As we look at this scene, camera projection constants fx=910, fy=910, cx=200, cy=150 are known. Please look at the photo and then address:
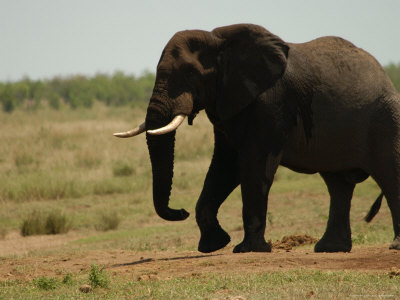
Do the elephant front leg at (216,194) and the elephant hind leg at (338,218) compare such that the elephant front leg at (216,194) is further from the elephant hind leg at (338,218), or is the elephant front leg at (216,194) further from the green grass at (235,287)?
the green grass at (235,287)

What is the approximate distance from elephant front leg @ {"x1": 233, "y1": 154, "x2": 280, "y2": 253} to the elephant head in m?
0.63

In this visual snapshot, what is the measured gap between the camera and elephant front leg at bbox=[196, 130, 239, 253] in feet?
34.3

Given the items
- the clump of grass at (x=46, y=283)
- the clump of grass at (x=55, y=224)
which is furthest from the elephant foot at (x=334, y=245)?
the clump of grass at (x=55, y=224)

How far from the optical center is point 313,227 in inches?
615

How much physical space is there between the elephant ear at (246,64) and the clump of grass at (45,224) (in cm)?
709

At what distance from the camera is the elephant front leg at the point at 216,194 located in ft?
34.3

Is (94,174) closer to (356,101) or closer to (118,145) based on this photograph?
(118,145)

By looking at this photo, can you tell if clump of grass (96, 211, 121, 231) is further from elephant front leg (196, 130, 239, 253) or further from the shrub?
elephant front leg (196, 130, 239, 253)

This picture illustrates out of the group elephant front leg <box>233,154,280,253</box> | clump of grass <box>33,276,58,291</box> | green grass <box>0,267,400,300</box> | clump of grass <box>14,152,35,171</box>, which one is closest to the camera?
green grass <box>0,267,400,300</box>

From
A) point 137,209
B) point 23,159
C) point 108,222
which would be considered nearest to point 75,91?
point 23,159

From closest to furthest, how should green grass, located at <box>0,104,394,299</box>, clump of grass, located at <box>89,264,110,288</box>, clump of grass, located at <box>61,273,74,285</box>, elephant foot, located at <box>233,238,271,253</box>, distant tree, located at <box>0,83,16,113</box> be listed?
1. green grass, located at <box>0,104,394,299</box>
2. clump of grass, located at <box>89,264,110,288</box>
3. clump of grass, located at <box>61,273,74,285</box>
4. elephant foot, located at <box>233,238,271,253</box>
5. distant tree, located at <box>0,83,16,113</box>

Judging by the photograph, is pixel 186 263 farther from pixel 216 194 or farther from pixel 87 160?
pixel 87 160

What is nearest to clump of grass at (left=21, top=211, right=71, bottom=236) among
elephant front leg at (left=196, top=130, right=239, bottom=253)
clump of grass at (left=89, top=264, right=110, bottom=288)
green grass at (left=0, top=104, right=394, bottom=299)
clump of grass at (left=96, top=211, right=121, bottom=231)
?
green grass at (left=0, top=104, right=394, bottom=299)

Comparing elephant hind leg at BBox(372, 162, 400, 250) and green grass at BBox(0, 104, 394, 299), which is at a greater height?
elephant hind leg at BBox(372, 162, 400, 250)
